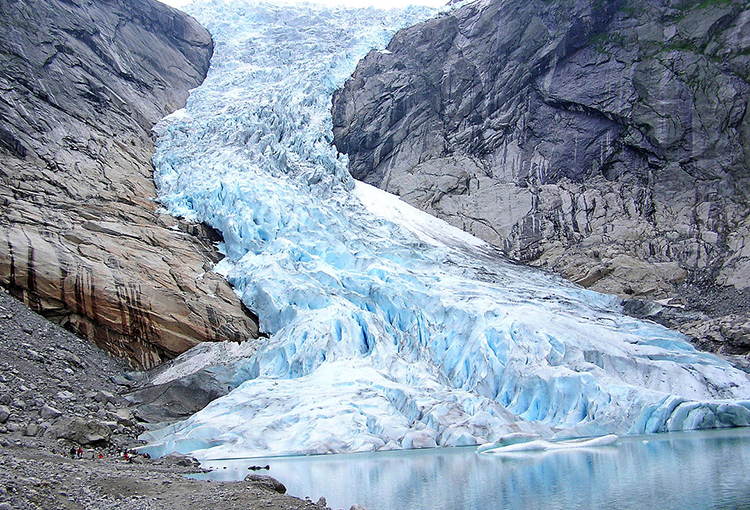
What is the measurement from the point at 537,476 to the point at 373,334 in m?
7.77

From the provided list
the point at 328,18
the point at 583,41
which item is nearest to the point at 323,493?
the point at 583,41

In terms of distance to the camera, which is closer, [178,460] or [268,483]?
[268,483]

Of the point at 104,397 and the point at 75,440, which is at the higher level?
the point at 104,397

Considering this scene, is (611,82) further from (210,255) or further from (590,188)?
(210,255)

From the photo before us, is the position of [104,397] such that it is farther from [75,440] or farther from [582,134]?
[582,134]

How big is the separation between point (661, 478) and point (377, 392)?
6.67 metres

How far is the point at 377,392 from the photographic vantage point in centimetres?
1297

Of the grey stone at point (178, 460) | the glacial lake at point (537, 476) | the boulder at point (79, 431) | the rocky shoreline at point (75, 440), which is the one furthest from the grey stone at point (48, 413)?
the glacial lake at point (537, 476)

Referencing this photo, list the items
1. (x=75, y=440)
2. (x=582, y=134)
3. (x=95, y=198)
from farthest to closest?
(x=582, y=134)
(x=95, y=198)
(x=75, y=440)

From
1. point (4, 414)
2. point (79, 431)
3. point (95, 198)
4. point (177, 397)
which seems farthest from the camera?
point (95, 198)

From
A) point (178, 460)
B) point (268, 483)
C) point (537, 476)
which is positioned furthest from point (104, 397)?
point (537, 476)

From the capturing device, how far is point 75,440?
1005 cm

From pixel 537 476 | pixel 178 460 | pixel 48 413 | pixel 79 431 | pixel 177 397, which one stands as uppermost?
pixel 177 397

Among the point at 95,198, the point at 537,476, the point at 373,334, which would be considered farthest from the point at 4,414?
the point at 95,198
